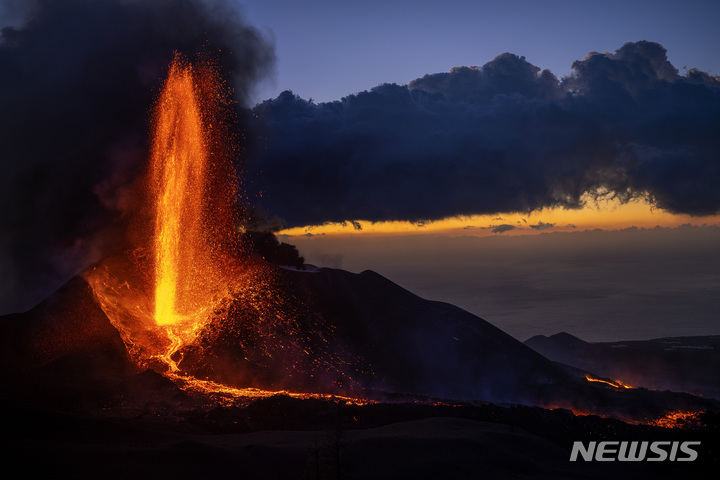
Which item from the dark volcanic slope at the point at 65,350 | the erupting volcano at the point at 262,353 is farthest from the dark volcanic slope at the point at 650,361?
the dark volcanic slope at the point at 65,350

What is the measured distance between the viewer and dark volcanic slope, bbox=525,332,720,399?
87.2m

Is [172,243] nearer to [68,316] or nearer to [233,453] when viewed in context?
[68,316]

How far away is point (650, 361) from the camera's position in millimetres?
100375

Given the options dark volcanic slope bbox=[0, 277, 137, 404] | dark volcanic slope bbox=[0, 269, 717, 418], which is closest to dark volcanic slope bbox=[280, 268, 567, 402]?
dark volcanic slope bbox=[0, 269, 717, 418]

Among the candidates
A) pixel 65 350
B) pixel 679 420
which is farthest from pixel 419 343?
pixel 65 350

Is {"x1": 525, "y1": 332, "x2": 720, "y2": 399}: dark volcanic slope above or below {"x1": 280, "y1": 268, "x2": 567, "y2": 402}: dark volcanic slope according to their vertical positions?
below

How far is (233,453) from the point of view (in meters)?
30.6

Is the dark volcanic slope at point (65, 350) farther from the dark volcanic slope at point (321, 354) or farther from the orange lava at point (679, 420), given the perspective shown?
the orange lava at point (679, 420)

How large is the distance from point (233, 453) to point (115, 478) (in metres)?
6.18

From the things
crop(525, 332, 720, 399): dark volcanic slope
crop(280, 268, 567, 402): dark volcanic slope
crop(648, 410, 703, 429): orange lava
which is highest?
crop(280, 268, 567, 402): dark volcanic slope

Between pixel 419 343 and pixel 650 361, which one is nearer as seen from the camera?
pixel 419 343

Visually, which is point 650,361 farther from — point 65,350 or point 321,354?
point 65,350

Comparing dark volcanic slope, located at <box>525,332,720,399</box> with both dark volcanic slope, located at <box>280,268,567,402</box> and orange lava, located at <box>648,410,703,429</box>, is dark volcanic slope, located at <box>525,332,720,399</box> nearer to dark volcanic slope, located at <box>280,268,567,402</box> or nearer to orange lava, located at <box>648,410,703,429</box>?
dark volcanic slope, located at <box>280,268,567,402</box>

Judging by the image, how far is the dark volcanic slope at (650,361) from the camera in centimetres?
8721
